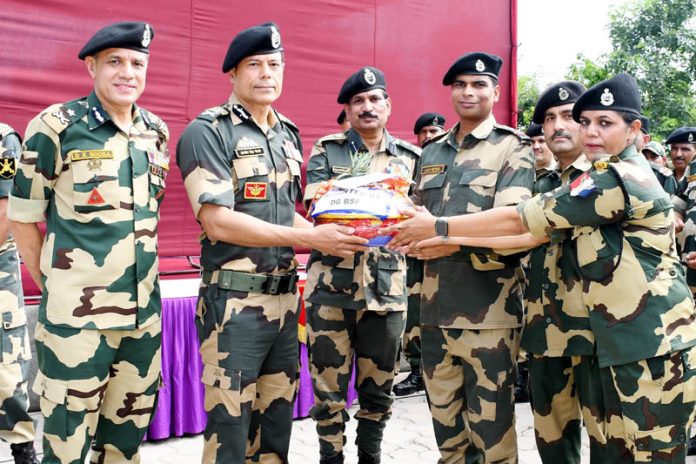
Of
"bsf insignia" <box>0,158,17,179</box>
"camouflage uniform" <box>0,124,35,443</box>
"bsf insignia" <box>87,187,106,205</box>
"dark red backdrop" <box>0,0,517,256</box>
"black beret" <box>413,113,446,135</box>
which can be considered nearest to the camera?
"bsf insignia" <box>87,187,106,205</box>

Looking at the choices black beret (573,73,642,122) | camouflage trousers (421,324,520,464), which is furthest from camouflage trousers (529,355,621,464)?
black beret (573,73,642,122)

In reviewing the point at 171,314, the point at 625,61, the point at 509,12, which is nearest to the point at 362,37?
the point at 509,12

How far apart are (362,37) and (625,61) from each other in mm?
16690

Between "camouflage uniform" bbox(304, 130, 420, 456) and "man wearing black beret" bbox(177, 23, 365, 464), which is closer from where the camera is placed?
"man wearing black beret" bbox(177, 23, 365, 464)

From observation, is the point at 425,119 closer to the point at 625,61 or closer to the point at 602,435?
the point at 602,435

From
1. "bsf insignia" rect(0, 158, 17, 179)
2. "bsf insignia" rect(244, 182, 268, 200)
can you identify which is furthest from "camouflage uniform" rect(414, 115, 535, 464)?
"bsf insignia" rect(0, 158, 17, 179)

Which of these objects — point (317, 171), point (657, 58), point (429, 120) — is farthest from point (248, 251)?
point (657, 58)

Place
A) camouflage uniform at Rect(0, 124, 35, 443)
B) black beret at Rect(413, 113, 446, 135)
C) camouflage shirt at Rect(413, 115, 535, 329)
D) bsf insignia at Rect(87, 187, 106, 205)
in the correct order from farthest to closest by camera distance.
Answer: black beret at Rect(413, 113, 446, 135), camouflage uniform at Rect(0, 124, 35, 443), camouflage shirt at Rect(413, 115, 535, 329), bsf insignia at Rect(87, 187, 106, 205)

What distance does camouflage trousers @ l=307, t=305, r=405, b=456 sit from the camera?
3.46 meters

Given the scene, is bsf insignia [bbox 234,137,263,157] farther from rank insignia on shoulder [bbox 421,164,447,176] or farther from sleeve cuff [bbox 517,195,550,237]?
sleeve cuff [bbox 517,195,550,237]

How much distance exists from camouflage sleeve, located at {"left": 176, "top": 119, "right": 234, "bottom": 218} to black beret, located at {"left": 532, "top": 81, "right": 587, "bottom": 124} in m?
1.58

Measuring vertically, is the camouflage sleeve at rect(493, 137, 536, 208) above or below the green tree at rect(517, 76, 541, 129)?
below

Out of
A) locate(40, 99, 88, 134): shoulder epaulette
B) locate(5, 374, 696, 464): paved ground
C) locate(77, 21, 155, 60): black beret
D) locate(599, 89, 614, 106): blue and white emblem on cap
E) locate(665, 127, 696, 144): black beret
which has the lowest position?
locate(5, 374, 696, 464): paved ground

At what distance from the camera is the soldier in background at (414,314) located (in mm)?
5059
